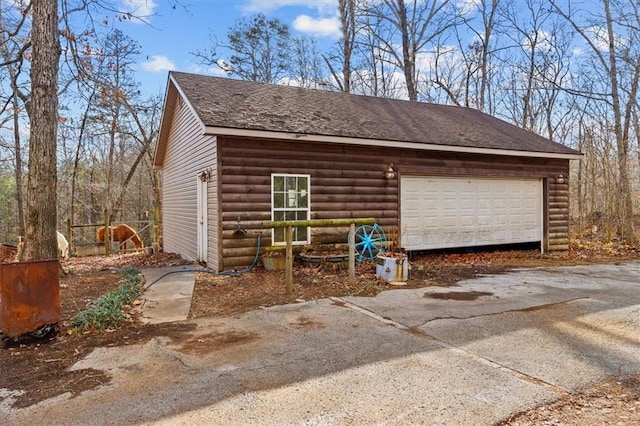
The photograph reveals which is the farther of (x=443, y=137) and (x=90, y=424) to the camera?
(x=443, y=137)

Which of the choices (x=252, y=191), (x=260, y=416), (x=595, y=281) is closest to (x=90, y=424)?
(x=260, y=416)

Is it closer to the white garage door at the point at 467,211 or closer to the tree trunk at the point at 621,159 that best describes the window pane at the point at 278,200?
the white garage door at the point at 467,211

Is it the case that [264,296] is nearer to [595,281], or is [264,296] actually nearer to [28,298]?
[28,298]

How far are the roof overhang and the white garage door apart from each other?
0.77 meters

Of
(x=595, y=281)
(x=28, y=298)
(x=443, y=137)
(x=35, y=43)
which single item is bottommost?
(x=595, y=281)

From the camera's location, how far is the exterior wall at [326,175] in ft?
25.7

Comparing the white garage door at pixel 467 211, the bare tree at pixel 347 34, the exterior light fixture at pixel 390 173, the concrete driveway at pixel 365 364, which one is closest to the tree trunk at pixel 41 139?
the concrete driveway at pixel 365 364

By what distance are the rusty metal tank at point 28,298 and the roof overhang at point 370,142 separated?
13.1 feet

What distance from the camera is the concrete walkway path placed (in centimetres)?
497

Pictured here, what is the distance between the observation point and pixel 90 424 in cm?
248

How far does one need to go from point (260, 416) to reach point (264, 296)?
344cm

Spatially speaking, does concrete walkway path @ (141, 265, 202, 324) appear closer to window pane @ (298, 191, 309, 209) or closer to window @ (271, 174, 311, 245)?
window @ (271, 174, 311, 245)

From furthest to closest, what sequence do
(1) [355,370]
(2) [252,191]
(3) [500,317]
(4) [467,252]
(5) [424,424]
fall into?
(4) [467,252] → (2) [252,191] → (3) [500,317] → (1) [355,370] → (5) [424,424]

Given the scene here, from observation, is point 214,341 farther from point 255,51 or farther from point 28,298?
point 255,51
